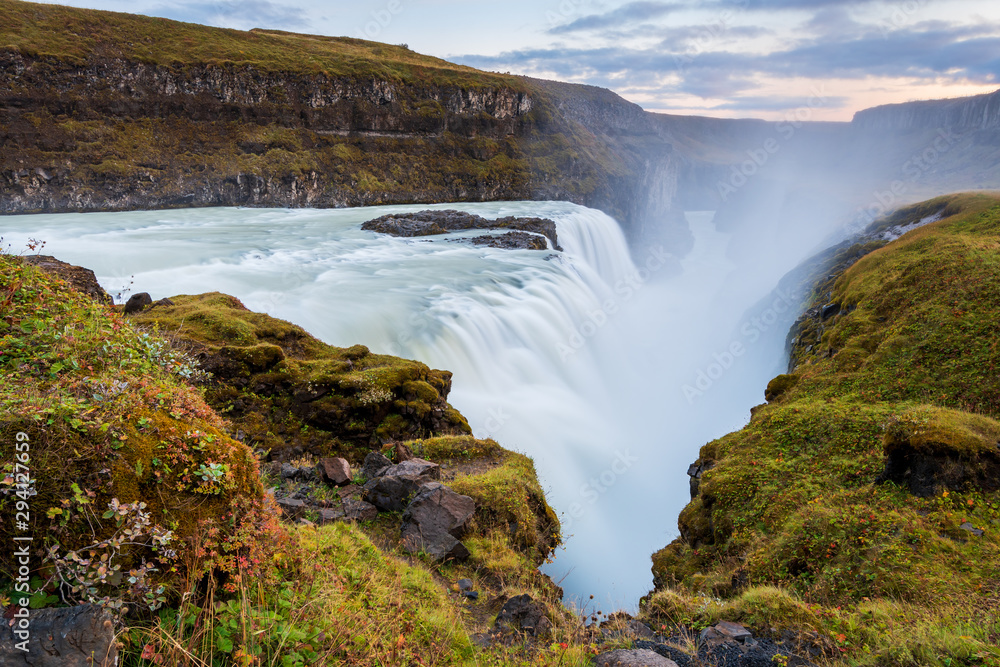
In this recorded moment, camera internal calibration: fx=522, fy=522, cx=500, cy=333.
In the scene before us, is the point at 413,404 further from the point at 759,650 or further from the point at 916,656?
the point at 916,656

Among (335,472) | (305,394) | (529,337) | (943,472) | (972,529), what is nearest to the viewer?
(972,529)

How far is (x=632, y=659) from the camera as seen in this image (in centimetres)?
518

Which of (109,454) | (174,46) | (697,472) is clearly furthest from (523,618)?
(174,46)

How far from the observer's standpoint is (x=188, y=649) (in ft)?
11.8

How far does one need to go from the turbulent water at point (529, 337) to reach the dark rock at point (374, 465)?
12.9 ft

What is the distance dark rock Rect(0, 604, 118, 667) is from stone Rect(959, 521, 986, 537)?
30.8 ft

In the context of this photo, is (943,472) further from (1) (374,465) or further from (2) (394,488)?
(1) (374,465)

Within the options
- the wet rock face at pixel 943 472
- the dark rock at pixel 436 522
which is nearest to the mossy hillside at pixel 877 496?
the wet rock face at pixel 943 472

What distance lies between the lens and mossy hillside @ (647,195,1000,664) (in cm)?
584

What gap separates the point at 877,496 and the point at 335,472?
29.4ft

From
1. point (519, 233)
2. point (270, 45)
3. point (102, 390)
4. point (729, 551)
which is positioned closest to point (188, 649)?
point (102, 390)

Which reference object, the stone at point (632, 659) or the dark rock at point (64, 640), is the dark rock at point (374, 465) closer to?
the stone at point (632, 659)

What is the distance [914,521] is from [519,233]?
37.4m

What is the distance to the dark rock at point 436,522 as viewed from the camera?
7965mm
